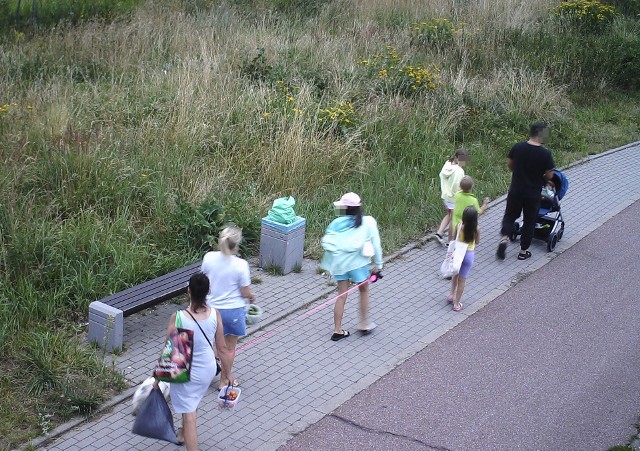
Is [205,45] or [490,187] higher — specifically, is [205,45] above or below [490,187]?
above

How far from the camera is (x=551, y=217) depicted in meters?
11.6

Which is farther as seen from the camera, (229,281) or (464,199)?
(464,199)

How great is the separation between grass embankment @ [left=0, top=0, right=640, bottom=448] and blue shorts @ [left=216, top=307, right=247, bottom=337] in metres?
1.16

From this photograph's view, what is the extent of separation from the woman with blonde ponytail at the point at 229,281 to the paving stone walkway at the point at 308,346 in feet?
2.65

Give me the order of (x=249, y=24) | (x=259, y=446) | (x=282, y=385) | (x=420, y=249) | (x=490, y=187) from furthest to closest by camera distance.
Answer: (x=249, y=24) < (x=490, y=187) < (x=420, y=249) < (x=282, y=385) < (x=259, y=446)

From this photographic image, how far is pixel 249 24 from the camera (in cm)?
1823

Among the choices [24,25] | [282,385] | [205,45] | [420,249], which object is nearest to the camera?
[282,385]

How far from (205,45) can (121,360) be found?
28.6ft

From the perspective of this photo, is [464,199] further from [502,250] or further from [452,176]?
[502,250]

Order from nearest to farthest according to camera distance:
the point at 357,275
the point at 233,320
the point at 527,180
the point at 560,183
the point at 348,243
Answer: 1. the point at 233,320
2. the point at 348,243
3. the point at 357,275
4. the point at 527,180
5. the point at 560,183

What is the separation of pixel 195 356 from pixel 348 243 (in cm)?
248

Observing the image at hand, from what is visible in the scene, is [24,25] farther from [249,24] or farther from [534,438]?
[534,438]

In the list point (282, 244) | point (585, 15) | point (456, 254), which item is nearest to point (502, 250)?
point (456, 254)

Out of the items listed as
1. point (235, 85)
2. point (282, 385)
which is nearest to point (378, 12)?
point (235, 85)
